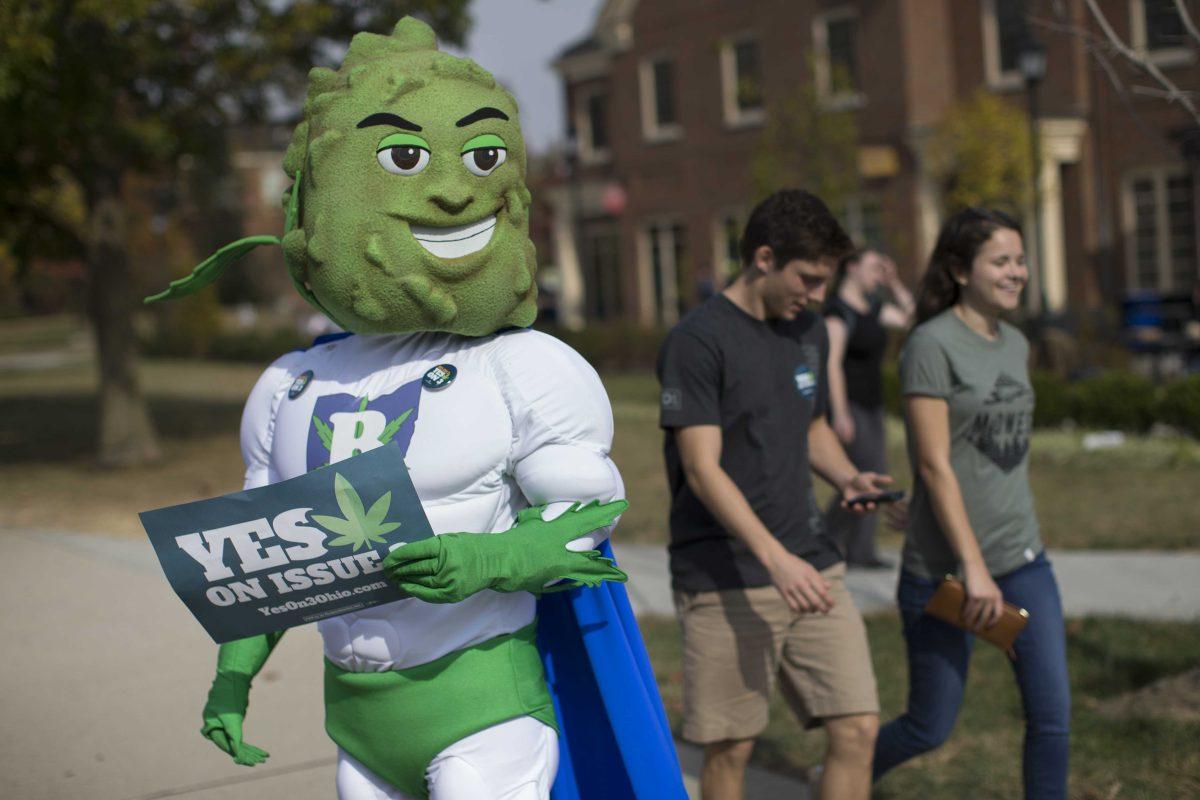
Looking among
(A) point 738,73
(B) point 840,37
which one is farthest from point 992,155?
(A) point 738,73

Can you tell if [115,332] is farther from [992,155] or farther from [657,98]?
[657,98]

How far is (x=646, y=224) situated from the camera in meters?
29.5

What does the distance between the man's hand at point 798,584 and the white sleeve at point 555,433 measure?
0.92m

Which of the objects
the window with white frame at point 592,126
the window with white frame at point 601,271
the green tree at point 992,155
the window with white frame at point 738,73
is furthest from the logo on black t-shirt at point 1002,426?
→ the window with white frame at point 592,126

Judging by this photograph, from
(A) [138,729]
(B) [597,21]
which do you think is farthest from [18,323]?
(A) [138,729]

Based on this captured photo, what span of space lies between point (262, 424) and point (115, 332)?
38.2 feet

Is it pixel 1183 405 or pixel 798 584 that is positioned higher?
pixel 798 584

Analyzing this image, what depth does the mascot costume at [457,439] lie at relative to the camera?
272 cm

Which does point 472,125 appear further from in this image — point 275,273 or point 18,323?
point 18,323

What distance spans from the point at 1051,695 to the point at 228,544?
2.42m

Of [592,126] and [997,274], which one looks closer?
[997,274]

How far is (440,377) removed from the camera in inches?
108

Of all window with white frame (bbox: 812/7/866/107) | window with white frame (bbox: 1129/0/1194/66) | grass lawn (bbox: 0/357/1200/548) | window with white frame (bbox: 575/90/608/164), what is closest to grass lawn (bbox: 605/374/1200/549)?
grass lawn (bbox: 0/357/1200/548)

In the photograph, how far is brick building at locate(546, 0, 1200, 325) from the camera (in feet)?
69.5
